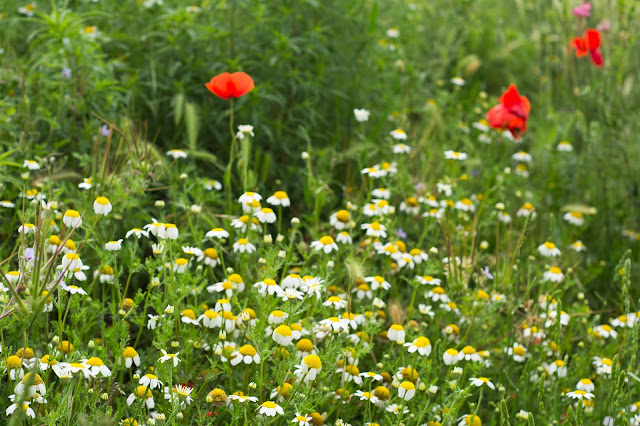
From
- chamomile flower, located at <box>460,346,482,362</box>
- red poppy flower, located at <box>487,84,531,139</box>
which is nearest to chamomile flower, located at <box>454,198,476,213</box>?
red poppy flower, located at <box>487,84,531,139</box>

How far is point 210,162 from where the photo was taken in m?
3.54

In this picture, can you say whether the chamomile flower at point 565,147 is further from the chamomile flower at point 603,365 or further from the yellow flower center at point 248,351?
the yellow flower center at point 248,351

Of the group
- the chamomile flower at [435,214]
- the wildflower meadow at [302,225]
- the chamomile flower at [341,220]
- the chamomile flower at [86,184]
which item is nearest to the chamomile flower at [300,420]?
the wildflower meadow at [302,225]

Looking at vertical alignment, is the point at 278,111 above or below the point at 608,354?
above

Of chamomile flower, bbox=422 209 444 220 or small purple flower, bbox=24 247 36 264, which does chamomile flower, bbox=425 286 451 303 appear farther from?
small purple flower, bbox=24 247 36 264

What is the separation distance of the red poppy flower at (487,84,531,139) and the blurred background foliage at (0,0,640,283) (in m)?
0.27

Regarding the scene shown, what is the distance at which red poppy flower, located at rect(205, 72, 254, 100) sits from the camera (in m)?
2.50

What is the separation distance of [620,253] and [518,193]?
23.2 inches

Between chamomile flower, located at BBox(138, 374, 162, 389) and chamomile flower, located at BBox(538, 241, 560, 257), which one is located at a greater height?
chamomile flower, located at BBox(138, 374, 162, 389)

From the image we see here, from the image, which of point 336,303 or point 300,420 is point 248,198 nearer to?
point 336,303

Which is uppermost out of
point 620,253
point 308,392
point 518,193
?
point 308,392

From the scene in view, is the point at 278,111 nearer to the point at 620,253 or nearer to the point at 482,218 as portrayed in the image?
the point at 482,218

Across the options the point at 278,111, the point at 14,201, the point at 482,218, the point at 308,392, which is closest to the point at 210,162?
the point at 278,111

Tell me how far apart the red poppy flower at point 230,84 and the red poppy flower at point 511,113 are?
1284 mm
